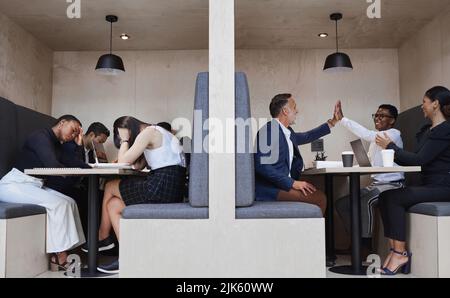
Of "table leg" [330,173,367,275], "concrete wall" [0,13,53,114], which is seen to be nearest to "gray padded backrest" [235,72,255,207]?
"table leg" [330,173,367,275]

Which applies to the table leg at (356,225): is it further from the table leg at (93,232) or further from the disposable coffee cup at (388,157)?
the table leg at (93,232)

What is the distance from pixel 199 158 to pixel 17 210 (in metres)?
1.30

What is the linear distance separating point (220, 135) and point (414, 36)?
3.75 meters

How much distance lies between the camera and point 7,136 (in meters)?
3.59

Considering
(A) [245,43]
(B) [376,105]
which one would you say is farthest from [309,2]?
(B) [376,105]

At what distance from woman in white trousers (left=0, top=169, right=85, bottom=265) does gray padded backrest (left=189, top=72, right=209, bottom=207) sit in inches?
55.1

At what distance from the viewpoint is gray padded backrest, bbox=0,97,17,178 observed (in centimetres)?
348

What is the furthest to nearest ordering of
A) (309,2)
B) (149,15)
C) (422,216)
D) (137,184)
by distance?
(149,15), (309,2), (137,184), (422,216)

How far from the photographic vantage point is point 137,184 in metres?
3.12

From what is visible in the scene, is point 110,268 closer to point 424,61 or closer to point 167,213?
point 167,213

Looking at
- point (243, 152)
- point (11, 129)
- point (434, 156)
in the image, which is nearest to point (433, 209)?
point (434, 156)

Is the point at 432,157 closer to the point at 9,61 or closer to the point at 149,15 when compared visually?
the point at 149,15

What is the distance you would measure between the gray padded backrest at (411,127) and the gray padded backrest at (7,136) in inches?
127
